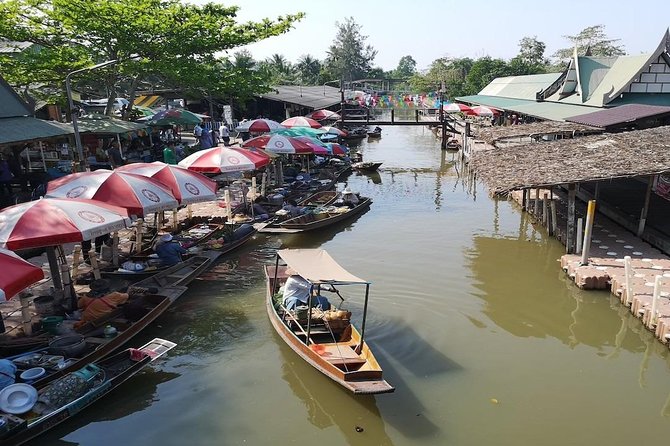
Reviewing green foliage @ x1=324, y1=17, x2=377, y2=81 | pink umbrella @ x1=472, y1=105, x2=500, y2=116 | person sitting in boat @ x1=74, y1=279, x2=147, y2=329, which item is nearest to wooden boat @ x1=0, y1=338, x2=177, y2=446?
person sitting in boat @ x1=74, y1=279, x2=147, y2=329

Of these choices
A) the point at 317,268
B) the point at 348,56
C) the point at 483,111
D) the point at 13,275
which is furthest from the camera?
the point at 348,56

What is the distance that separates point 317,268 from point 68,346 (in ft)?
15.6

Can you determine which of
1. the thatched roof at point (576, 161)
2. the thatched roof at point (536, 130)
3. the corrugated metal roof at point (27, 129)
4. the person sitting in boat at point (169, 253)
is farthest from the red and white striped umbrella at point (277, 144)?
the thatched roof at point (536, 130)

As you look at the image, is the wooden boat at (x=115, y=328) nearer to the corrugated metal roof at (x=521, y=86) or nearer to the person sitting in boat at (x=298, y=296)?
the person sitting in boat at (x=298, y=296)

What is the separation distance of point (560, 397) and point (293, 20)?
23.3 m

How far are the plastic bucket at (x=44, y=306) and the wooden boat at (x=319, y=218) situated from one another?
310 inches

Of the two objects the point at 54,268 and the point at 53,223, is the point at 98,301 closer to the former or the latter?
the point at 54,268

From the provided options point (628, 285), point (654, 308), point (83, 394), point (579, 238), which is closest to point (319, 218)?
point (579, 238)

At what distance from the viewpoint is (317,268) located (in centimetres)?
955

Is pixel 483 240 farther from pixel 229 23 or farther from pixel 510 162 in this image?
pixel 229 23

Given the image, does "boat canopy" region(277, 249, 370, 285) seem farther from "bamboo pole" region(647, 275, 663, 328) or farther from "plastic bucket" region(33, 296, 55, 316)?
"bamboo pole" region(647, 275, 663, 328)

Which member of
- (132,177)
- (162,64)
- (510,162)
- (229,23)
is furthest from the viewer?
(229,23)

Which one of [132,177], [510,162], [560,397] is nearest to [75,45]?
[132,177]

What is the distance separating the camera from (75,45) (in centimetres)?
2266
